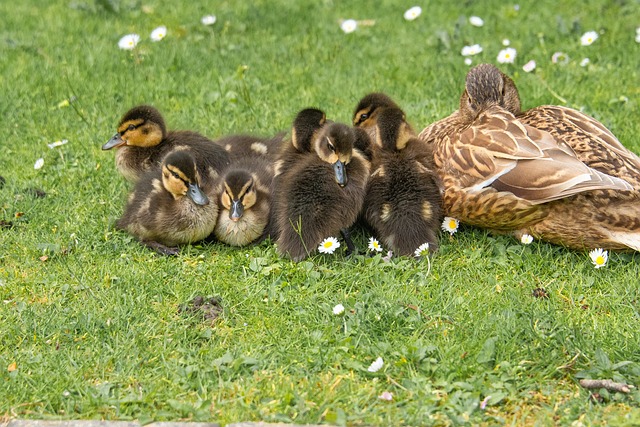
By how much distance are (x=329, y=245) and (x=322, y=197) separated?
0.25 m

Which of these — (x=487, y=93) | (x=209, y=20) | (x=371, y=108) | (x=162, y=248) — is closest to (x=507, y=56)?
(x=487, y=93)

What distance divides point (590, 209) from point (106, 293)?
96.7 inches

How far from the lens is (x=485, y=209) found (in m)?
4.61

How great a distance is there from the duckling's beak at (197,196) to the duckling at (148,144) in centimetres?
48

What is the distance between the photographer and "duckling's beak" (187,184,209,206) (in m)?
4.68

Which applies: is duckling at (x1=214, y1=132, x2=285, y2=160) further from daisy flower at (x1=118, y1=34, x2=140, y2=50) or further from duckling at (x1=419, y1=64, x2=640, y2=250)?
daisy flower at (x1=118, y1=34, x2=140, y2=50)

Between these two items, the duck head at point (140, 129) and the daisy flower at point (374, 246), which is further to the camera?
the duck head at point (140, 129)

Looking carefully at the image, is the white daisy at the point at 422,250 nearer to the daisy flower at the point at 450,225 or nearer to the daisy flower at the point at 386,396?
the daisy flower at the point at 450,225

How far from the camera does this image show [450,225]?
15.7 ft

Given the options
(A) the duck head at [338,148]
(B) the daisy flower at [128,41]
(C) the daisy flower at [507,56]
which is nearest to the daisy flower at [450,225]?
(A) the duck head at [338,148]

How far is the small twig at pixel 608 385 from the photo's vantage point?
342 cm

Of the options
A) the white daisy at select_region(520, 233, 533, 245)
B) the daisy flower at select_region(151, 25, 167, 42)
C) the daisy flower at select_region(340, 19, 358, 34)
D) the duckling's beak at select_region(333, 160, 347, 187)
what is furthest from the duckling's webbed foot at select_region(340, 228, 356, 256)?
the daisy flower at select_region(151, 25, 167, 42)

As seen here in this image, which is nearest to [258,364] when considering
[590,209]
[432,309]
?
[432,309]

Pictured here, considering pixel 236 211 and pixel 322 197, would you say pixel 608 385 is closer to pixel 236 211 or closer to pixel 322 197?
pixel 322 197
